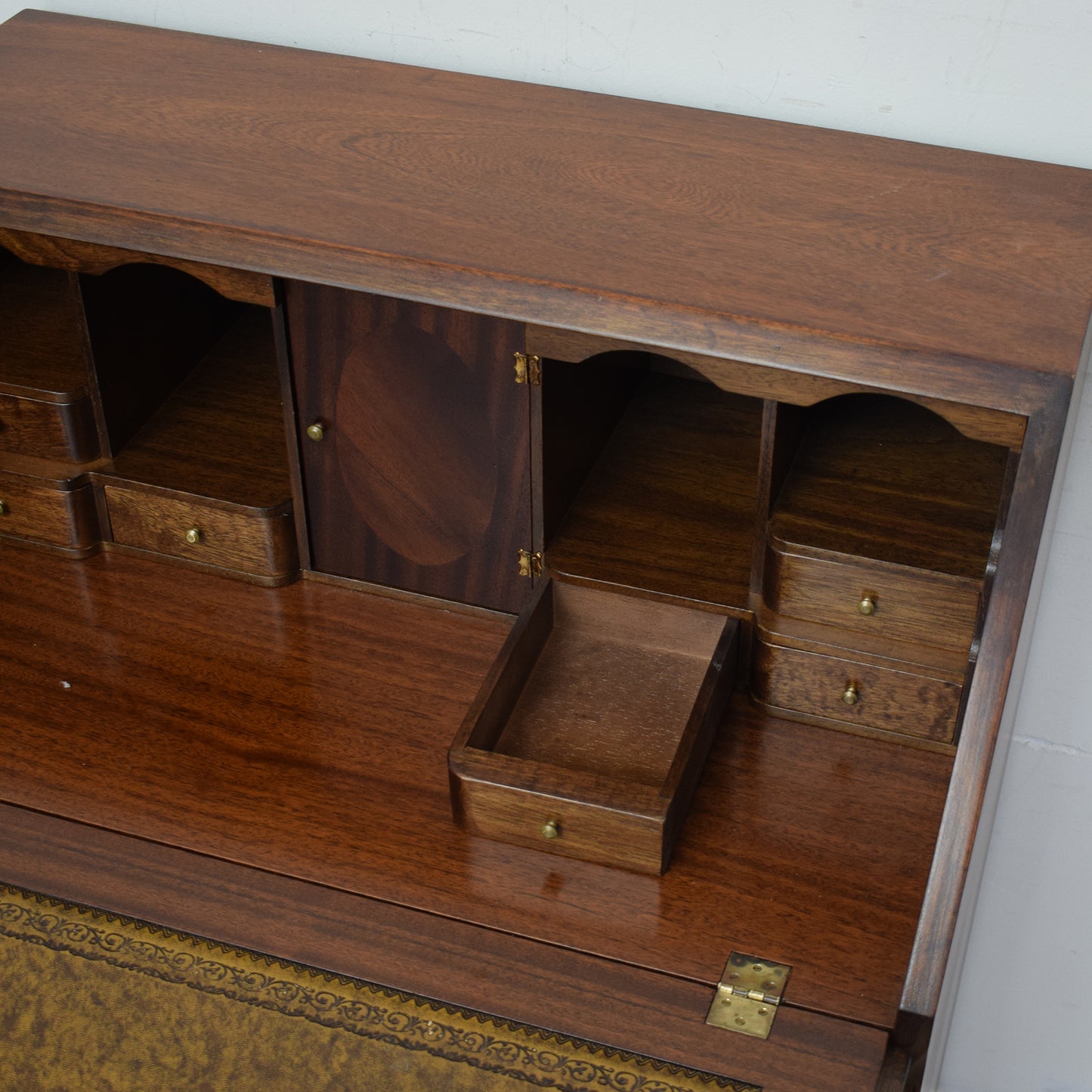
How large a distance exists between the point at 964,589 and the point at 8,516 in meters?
1.13

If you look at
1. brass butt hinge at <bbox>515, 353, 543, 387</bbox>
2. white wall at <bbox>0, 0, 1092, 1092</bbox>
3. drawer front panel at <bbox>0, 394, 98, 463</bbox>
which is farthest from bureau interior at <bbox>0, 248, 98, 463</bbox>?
brass butt hinge at <bbox>515, 353, 543, 387</bbox>

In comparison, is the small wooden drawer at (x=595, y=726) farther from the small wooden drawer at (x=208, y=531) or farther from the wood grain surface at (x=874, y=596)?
the small wooden drawer at (x=208, y=531)

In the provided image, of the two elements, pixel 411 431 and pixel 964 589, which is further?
pixel 411 431

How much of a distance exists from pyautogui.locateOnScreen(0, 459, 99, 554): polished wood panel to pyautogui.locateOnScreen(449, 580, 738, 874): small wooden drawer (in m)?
0.58

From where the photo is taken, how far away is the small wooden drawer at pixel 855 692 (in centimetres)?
145

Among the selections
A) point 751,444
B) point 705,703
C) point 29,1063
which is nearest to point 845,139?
point 751,444

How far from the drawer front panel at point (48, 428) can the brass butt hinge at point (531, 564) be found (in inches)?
21.6

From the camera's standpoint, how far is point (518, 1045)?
48.9 inches

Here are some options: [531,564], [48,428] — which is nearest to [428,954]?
[531,564]

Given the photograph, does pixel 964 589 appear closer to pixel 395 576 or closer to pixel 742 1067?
pixel 742 1067

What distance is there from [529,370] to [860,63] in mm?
502

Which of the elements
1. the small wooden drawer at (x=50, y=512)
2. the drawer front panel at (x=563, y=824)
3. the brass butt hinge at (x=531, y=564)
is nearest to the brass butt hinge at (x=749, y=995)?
the drawer front panel at (x=563, y=824)

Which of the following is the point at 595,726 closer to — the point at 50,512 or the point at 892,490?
the point at 892,490

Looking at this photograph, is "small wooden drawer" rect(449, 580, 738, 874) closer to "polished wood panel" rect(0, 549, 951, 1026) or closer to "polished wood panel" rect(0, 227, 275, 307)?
"polished wood panel" rect(0, 549, 951, 1026)
